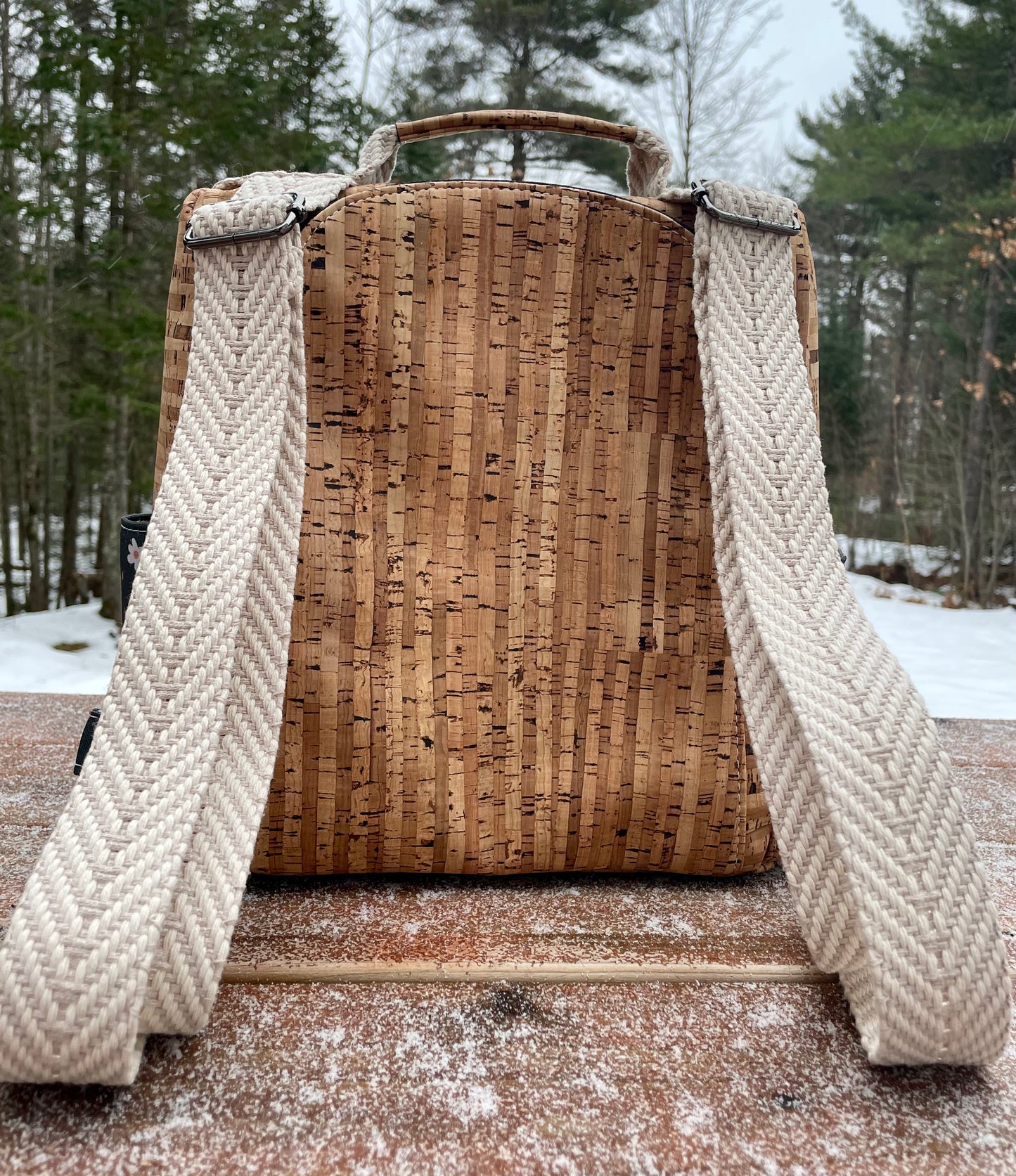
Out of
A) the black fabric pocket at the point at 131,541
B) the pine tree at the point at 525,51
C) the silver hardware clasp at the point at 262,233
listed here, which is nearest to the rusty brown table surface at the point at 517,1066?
the black fabric pocket at the point at 131,541

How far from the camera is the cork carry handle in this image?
2.63 feet

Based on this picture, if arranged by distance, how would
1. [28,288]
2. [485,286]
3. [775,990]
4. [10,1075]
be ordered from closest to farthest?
[10,1075]
[775,990]
[485,286]
[28,288]

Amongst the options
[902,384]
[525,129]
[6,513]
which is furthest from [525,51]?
[525,129]

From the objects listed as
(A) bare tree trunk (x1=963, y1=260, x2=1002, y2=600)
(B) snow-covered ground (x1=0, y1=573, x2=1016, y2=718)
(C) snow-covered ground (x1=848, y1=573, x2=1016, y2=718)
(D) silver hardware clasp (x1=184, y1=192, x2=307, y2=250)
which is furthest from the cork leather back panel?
(A) bare tree trunk (x1=963, y1=260, x2=1002, y2=600)

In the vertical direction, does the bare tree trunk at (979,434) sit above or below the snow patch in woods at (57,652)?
above

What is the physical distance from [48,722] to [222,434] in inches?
37.1

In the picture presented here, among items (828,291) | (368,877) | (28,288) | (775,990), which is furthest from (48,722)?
(828,291)

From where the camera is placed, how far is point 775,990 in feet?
2.01

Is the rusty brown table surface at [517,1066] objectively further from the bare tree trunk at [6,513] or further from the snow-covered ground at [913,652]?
the bare tree trunk at [6,513]

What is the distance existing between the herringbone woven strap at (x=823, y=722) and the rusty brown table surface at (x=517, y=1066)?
0.05 m

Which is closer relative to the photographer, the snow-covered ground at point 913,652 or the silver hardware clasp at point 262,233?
the silver hardware clasp at point 262,233

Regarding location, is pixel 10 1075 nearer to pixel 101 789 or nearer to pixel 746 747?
pixel 101 789

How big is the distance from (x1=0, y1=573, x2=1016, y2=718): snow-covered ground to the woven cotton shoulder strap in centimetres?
233

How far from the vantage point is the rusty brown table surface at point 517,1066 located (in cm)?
45
